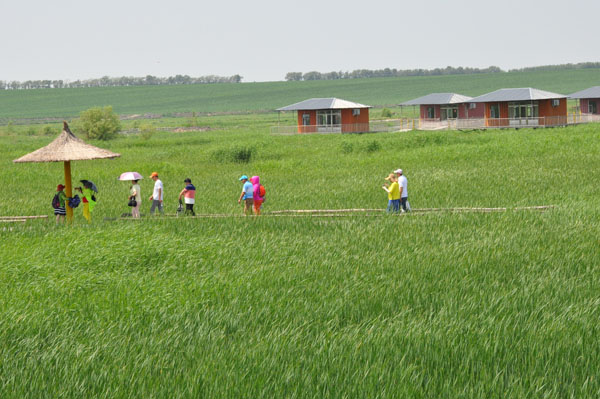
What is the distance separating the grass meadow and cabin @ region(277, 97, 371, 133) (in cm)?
3908

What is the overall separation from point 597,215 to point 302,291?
8854mm

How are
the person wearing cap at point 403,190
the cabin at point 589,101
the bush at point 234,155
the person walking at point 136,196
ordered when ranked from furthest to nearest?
1. the cabin at point 589,101
2. the bush at point 234,155
3. the person walking at point 136,196
4. the person wearing cap at point 403,190

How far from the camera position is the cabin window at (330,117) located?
59781mm

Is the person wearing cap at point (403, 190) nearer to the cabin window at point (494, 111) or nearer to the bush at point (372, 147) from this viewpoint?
the bush at point (372, 147)

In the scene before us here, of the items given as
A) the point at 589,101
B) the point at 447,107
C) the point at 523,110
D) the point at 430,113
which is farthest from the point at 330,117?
the point at 589,101

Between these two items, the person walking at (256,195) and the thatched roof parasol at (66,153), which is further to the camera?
the person walking at (256,195)

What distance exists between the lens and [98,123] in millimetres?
63938

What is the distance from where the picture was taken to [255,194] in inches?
682

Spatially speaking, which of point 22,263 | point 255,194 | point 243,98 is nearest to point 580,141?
point 255,194

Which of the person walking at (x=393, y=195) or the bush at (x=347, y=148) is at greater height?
the bush at (x=347, y=148)

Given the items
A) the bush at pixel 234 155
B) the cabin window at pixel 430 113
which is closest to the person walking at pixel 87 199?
the bush at pixel 234 155

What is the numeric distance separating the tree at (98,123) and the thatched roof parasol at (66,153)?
48490 mm

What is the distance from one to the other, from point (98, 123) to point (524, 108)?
1489 inches

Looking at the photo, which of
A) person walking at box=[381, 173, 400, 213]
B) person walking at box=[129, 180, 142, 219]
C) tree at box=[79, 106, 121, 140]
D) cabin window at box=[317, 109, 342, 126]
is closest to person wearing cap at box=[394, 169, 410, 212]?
person walking at box=[381, 173, 400, 213]
